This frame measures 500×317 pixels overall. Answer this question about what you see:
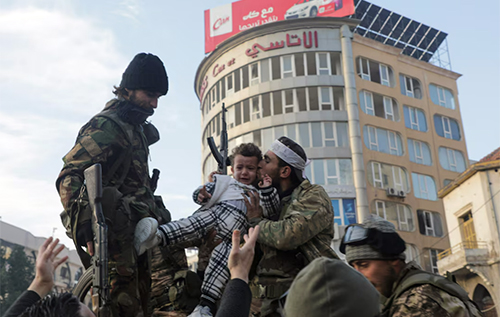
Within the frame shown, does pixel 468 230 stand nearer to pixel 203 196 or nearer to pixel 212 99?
pixel 212 99

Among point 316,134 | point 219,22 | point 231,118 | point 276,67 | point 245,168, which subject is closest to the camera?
point 245,168

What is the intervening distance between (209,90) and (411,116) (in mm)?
16470

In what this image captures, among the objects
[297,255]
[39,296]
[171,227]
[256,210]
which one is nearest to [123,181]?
[171,227]

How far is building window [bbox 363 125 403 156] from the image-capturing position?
3525 centimetres

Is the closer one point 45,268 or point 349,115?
point 45,268

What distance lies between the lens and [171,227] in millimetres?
3709

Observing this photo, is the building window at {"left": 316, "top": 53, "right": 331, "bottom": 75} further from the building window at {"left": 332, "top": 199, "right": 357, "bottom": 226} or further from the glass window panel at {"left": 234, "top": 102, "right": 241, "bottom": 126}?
the building window at {"left": 332, "top": 199, "right": 357, "bottom": 226}

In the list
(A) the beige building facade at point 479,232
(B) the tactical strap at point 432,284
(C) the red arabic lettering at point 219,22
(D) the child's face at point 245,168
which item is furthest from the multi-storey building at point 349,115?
(B) the tactical strap at point 432,284

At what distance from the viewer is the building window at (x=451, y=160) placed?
38938 mm

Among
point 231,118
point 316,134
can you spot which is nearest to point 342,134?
point 316,134

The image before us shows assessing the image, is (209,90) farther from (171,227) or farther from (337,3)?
(171,227)

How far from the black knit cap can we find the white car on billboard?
36475mm

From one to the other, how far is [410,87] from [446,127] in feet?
15.1

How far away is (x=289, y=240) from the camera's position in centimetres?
375
